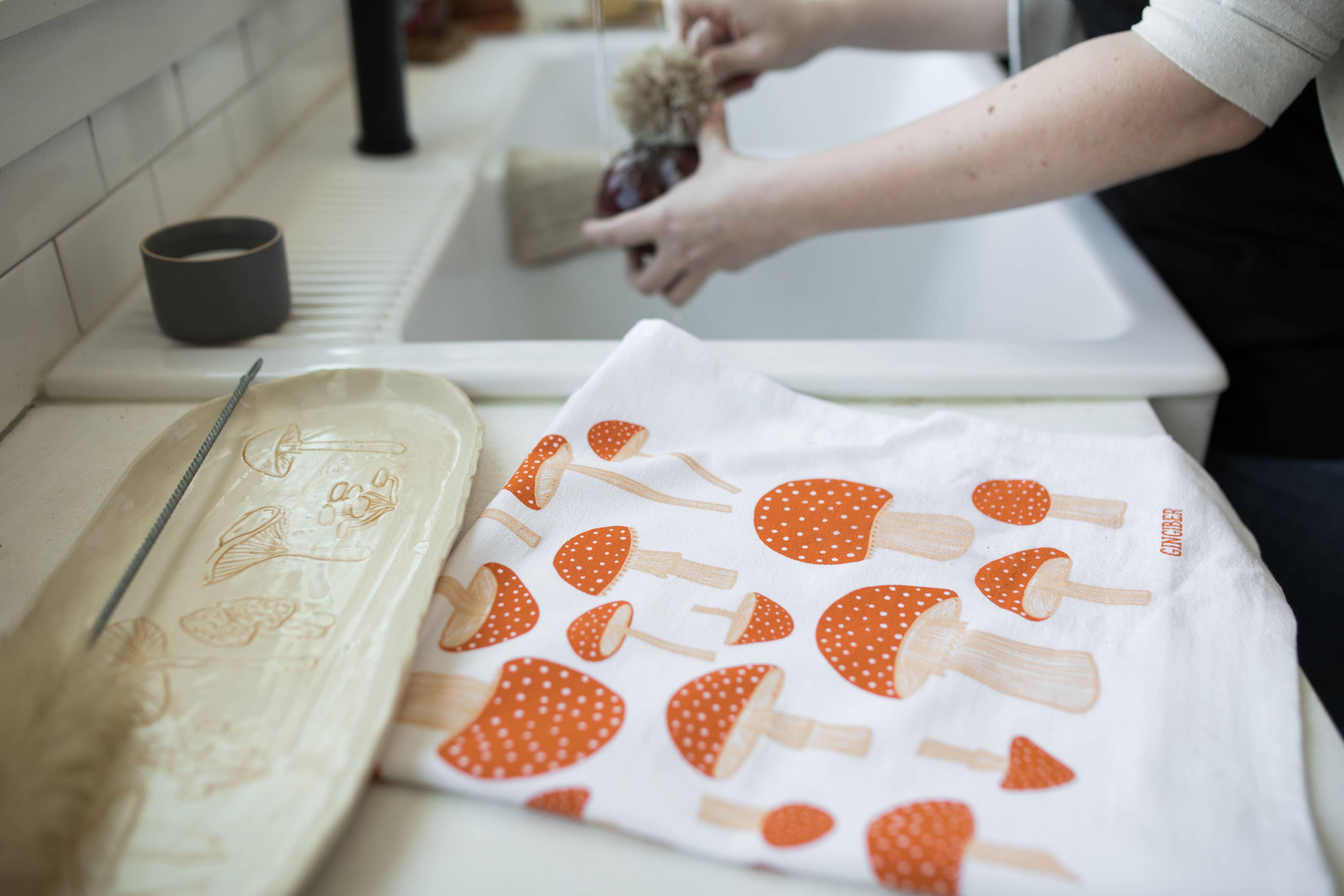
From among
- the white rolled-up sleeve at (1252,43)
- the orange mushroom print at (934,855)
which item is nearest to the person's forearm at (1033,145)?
the white rolled-up sleeve at (1252,43)

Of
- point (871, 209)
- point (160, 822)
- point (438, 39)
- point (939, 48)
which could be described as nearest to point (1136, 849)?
point (160, 822)

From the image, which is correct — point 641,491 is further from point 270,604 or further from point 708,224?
point 708,224

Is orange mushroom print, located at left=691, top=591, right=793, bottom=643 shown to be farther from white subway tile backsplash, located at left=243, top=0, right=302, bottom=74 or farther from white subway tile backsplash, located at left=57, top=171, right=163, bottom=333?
white subway tile backsplash, located at left=243, top=0, right=302, bottom=74

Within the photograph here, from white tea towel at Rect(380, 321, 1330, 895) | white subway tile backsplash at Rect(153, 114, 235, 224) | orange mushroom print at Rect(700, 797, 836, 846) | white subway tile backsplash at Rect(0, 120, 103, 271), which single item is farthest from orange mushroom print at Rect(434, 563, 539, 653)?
white subway tile backsplash at Rect(153, 114, 235, 224)

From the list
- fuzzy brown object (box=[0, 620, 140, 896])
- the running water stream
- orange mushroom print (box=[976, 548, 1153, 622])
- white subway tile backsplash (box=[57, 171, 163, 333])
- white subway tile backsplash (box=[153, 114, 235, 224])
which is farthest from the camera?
the running water stream

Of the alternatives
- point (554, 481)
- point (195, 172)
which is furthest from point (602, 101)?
point (554, 481)

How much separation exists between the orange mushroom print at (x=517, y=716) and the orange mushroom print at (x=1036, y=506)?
0.71 feet

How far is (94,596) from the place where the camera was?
399 mm

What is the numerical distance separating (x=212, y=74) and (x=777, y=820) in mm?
776

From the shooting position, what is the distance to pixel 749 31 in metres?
0.79

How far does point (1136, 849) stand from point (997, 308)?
25.2 inches

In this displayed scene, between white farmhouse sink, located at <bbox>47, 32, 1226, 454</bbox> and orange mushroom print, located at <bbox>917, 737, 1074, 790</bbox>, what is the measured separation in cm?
27

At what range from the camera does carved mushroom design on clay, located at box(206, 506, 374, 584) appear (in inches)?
16.4

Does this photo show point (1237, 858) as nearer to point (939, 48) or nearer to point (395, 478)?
point (395, 478)
